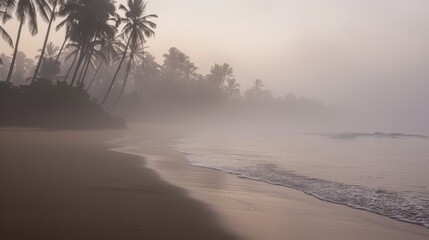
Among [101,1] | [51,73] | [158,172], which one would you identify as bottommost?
[158,172]

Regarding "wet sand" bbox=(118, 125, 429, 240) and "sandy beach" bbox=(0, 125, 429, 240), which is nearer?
"sandy beach" bbox=(0, 125, 429, 240)

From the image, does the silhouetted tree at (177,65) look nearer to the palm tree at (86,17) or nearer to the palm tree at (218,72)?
the palm tree at (218,72)

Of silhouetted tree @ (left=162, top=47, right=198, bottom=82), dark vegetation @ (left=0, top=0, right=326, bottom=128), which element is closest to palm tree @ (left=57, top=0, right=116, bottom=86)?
dark vegetation @ (left=0, top=0, right=326, bottom=128)

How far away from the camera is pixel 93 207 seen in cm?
549

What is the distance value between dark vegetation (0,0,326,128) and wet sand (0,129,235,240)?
21.1 m

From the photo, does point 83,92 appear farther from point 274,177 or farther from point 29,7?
point 274,177

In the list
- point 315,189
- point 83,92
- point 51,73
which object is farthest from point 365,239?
point 51,73

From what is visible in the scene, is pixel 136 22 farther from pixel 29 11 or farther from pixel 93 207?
pixel 93 207

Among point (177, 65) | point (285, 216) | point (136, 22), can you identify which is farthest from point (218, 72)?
point (285, 216)

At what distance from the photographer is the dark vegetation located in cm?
2756

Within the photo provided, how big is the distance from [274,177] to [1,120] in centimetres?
2221

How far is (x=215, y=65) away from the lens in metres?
81.9

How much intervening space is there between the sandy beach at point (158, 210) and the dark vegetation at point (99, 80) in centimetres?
2076

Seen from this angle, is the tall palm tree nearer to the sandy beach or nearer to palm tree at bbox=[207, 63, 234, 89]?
the sandy beach
